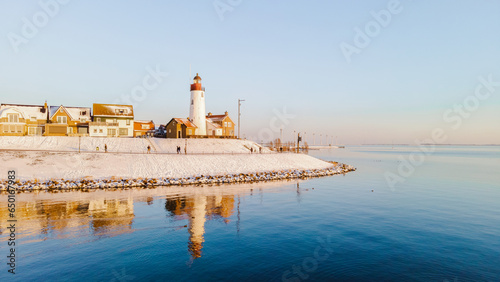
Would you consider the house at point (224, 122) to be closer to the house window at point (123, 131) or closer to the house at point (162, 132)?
the house at point (162, 132)

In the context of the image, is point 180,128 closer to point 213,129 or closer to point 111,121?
point 213,129

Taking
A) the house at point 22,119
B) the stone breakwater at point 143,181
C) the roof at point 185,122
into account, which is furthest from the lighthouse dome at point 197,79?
the stone breakwater at point 143,181

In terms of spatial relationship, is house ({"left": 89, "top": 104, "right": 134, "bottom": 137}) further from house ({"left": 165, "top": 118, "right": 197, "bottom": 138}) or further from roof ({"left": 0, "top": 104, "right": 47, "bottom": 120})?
roof ({"left": 0, "top": 104, "right": 47, "bottom": 120})

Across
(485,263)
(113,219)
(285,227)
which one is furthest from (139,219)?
(485,263)

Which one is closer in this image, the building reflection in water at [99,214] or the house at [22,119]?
the building reflection in water at [99,214]

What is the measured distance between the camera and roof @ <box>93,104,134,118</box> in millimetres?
69000

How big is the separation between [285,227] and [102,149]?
49809 millimetres

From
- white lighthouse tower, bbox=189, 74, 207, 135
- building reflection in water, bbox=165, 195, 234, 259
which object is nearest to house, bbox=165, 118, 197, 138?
white lighthouse tower, bbox=189, 74, 207, 135

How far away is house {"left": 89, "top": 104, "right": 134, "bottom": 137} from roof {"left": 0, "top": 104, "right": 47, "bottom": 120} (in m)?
11.7

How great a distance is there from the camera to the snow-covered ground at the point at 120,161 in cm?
3863

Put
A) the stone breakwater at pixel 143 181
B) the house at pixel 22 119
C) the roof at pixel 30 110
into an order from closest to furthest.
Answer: the stone breakwater at pixel 143 181 < the house at pixel 22 119 < the roof at pixel 30 110

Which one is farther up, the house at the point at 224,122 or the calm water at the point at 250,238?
the house at the point at 224,122

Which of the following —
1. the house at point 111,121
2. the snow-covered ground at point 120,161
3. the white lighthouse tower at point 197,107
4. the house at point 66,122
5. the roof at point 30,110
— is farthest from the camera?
the white lighthouse tower at point 197,107

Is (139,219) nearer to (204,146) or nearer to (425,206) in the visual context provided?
(425,206)
